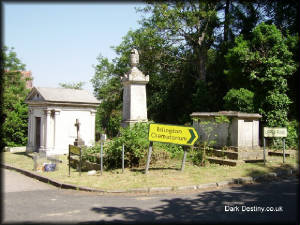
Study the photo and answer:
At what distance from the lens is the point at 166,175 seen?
9391 mm

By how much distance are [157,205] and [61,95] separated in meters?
12.7

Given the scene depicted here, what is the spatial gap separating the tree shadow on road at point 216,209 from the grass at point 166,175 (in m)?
1.28

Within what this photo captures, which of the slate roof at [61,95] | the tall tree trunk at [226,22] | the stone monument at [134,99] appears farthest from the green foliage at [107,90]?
the stone monument at [134,99]

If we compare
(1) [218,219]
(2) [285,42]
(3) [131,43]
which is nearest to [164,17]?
(3) [131,43]

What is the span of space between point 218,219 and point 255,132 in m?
8.30

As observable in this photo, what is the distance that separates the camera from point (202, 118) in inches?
550

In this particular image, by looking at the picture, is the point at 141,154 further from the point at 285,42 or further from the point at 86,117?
the point at 285,42

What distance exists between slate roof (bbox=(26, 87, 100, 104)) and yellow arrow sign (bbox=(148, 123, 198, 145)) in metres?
8.85

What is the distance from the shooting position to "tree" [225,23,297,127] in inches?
655

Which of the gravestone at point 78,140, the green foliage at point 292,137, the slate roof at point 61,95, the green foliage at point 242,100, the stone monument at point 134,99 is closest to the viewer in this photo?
the stone monument at point 134,99

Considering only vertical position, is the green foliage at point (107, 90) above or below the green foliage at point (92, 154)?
above

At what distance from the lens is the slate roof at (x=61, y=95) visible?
1684 cm

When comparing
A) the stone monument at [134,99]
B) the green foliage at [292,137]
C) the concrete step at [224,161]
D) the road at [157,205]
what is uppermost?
the stone monument at [134,99]

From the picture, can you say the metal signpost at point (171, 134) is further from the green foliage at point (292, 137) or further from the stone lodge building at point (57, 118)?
the green foliage at point (292, 137)
